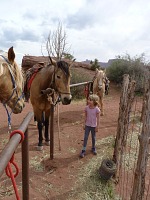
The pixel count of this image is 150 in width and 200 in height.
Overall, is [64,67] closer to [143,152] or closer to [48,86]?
[48,86]

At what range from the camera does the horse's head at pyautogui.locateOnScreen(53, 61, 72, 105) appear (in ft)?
13.4

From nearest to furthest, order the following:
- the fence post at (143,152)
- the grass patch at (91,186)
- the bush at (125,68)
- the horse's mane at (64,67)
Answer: the fence post at (143,152) < the grass patch at (91,186) < the horse's mane at (64,67) < the bush at (125,68)

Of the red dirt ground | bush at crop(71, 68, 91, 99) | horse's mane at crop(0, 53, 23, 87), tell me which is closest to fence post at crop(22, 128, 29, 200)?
horse's mane at crop(0, 53, 23, 87)

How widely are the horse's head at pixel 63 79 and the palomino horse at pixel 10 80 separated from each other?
1.47m

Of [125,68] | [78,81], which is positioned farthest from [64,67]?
[125,68]

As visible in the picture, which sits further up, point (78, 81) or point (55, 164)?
point (78, 81)

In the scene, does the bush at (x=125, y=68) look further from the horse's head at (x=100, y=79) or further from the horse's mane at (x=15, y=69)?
the horse's mane at (x=15, y=69)

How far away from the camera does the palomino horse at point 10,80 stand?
7.75 feet

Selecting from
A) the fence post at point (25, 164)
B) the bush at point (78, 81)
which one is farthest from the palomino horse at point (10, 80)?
the bush at point (78, 81)

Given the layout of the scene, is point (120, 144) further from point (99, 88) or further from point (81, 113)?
point (81, 113)

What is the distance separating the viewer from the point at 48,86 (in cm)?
454

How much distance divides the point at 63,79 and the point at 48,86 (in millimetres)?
557

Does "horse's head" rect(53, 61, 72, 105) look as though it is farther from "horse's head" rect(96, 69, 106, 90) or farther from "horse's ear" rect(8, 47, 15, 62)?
"horse's head" rect(96, 69, 106, 90)

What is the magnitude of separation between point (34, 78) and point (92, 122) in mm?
1613
